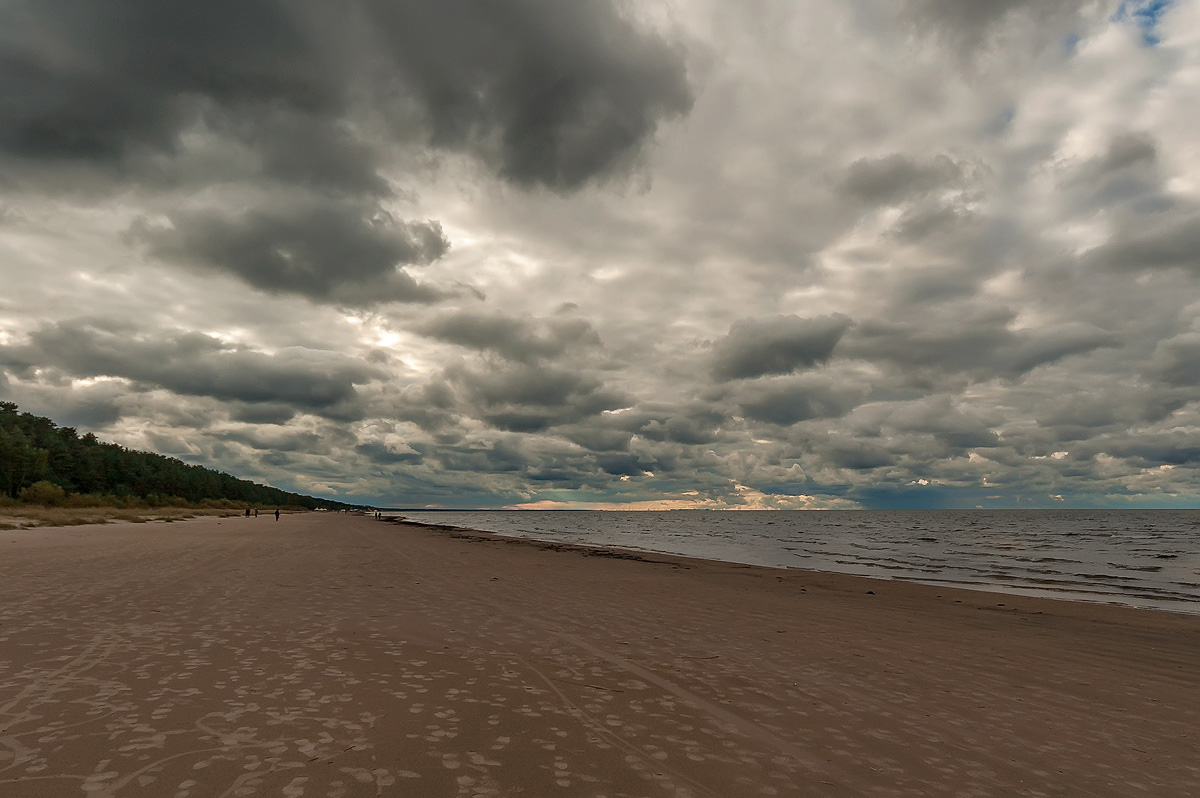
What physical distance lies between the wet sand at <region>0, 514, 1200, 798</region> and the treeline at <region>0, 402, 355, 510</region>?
301 feet

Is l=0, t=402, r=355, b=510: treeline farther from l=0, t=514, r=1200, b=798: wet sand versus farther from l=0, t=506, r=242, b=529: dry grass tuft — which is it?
l=0, t=514, r=1200, b=798: wet sand

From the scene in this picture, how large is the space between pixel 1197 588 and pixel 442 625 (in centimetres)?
3844

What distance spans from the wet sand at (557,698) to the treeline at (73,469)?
91783 millimetres

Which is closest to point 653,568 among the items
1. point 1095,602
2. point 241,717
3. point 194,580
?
point 1095,602

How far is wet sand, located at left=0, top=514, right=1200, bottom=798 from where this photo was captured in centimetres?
600

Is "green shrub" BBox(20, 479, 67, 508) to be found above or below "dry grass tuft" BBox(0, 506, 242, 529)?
above

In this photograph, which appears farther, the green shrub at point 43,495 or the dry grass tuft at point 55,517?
the green shrub at point 43,495

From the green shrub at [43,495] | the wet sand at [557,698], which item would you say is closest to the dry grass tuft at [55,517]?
the green shrub at [43,495]

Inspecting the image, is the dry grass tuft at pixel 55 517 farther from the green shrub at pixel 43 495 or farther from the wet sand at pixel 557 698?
the wet sand at pixel 557 698

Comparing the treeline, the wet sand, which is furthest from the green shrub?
the wet sand

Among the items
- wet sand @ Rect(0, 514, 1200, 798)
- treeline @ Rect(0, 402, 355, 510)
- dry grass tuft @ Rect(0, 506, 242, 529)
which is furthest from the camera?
treeline @ Rect(0, 402, 355, 510)

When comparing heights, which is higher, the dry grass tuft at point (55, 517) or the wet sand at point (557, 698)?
the wet sand at point (557, 698)

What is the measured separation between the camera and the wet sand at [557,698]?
6.00 metres

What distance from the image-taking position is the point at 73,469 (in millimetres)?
107375
